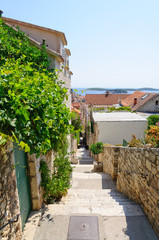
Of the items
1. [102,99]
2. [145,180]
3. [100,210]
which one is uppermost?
[102,99]

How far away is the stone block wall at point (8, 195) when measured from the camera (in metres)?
2.68

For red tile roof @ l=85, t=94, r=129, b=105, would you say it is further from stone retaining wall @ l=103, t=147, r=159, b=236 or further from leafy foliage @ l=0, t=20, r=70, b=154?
leafy foliage @ l=0, t=20, r=70, b=154

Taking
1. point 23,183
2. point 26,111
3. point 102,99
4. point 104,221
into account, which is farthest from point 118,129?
→ point 102,99

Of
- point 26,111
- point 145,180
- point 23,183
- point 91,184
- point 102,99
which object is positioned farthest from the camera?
point 102,99

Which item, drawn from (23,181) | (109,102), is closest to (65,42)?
(23,181)

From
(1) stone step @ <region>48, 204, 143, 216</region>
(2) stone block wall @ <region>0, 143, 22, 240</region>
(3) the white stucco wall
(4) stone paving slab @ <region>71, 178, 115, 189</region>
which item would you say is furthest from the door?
(3) the white stucco wall

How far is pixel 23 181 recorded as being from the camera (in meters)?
3.98

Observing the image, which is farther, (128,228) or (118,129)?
(118,129)

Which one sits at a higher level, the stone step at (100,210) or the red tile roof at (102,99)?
the red tile roof at (102,99)

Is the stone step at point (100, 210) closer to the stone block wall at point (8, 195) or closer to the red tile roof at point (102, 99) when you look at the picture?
the stone block wall at point (8, 195)

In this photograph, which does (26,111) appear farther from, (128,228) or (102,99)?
(102,99)

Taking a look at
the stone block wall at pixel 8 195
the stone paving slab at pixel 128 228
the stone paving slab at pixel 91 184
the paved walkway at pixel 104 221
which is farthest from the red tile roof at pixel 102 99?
the stone block wall at pixel 8 195

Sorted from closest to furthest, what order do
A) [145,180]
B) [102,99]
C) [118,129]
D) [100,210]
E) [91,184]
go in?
[145,180] < [100,210] < [91,184] < [118,129] < [102,99]

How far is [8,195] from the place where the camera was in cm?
291
